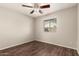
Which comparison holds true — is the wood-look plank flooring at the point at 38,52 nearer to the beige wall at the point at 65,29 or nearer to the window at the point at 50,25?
the beige wall at the point at 65,29

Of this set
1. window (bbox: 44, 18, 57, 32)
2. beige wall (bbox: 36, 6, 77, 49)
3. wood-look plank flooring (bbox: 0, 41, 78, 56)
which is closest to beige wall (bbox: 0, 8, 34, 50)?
wood-look plank flooring (bbox: 0, 41, 78, 56)

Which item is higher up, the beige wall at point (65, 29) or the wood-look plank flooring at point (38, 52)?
the beige wall at point (65, 29)

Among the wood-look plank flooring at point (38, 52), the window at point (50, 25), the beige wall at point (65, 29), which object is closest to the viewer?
the wood-look plank flooring at point (38, 52)

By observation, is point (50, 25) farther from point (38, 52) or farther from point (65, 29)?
point (38, 52)

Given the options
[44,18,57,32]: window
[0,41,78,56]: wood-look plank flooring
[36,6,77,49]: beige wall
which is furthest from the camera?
[44,18,57,32]: window

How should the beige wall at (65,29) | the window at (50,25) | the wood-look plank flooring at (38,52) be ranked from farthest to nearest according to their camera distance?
the window at (50,25) < the beige wall at (65,29) < the wood-look plank flooring at (38,52)

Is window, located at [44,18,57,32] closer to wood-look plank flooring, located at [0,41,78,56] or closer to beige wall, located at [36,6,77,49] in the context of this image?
beige wall, located at [36,6,77,49]

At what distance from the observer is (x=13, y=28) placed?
3.82 metres

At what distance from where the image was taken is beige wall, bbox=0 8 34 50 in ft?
10.8

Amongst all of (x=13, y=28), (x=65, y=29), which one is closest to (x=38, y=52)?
(x=65, y=29)

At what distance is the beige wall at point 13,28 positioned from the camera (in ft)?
10.8

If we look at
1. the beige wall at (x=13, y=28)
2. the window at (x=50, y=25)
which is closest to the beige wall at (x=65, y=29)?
the window at (x=50, y=25)

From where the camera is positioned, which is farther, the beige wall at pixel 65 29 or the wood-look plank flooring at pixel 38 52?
the beige wall at pixel 65 29

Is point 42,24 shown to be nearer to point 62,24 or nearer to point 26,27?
point 26,27
